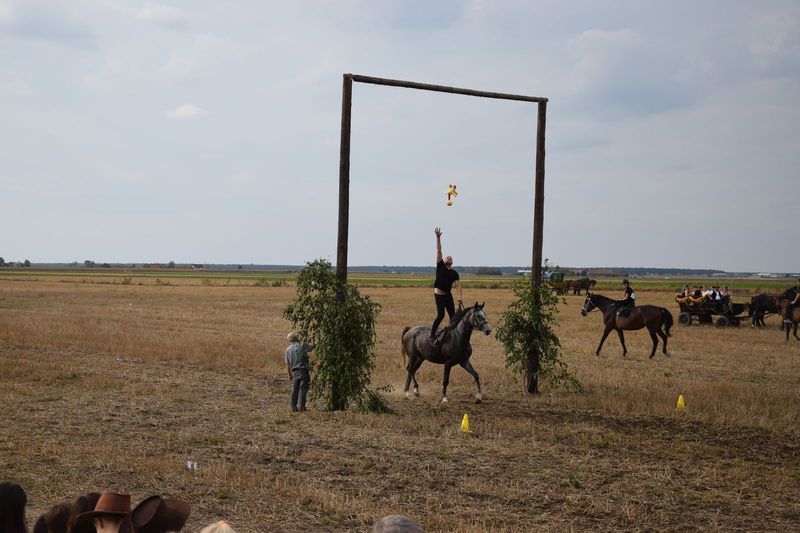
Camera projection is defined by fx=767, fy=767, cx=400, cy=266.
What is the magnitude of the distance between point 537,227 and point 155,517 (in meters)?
14.7

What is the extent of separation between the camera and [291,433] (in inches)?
469

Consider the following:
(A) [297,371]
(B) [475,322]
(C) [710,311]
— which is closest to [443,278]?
(B) [475,322]

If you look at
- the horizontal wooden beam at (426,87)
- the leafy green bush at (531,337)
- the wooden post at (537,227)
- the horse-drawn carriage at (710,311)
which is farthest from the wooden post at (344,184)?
the horse-drawn carriage at (710,311)

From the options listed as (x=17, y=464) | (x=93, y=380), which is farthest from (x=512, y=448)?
(x=93, y=380)

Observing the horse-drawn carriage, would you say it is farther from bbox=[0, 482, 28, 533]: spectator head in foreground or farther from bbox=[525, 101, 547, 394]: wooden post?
bbox=[0, 482, 28, 533]: spectator head in foreground

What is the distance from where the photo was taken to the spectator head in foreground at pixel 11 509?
4184 mm

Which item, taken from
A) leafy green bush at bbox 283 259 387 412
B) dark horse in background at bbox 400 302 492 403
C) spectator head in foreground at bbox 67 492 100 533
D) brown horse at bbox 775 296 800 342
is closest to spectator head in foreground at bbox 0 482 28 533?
spectator head in foreground at bbox 67 492 100 533

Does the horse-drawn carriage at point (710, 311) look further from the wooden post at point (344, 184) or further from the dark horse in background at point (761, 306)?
the wooden post at point (344, 184)

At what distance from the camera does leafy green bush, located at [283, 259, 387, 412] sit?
48.1ft

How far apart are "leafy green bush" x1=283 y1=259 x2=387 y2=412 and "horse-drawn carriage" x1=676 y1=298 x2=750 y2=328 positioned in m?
24.7

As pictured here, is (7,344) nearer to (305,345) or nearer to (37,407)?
(37,407)

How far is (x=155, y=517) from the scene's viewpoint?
12.4 feet

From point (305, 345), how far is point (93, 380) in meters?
5.05

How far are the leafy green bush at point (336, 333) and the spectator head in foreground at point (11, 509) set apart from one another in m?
10.2
